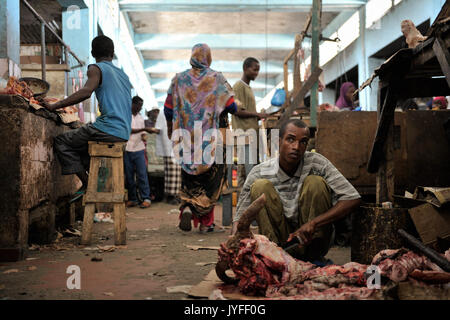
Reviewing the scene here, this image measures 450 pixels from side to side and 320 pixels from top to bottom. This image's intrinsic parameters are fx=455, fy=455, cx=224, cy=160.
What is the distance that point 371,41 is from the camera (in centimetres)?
1252

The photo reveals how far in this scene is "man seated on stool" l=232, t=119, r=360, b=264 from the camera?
3129 millimetres

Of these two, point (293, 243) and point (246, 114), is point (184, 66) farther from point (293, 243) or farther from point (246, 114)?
point (293, 243)

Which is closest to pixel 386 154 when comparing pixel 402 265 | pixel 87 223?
pixel 402 265

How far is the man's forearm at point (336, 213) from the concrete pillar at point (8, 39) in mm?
3810

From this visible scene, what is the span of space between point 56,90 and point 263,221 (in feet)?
19.5

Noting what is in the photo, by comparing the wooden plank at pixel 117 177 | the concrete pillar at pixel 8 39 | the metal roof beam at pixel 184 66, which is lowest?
the wooden plank at pixel 117 177

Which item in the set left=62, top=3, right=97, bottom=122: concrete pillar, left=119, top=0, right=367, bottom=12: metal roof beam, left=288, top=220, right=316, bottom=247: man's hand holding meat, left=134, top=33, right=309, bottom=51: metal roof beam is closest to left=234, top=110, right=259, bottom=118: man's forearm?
left=288, top=220, right=316, bottom=247: man's hand holding meat

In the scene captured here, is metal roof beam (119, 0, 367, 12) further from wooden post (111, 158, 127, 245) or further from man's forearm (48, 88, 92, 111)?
wooden post (111, 158, 127, 245)

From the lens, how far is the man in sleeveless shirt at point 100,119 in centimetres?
455

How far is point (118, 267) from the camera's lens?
342cm

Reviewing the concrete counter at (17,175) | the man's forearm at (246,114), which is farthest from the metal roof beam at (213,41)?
the concrete counter at (17,175)

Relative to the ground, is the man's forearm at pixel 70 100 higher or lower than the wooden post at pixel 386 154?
higher

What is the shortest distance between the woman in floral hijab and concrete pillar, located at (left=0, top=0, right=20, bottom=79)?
5.98 feet

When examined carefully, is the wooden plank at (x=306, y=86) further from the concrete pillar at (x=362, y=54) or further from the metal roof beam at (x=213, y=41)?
the metal roof beam at (x=213, y=41)
